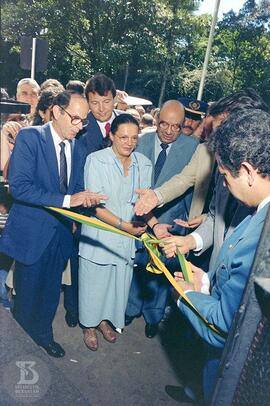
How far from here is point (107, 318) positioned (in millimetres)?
3670

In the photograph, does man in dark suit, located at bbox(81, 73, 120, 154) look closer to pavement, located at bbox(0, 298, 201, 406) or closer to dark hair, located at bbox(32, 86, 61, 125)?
dark hair, located at bbox(32, 86, 61, 125)

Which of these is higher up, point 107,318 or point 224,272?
point 224,272

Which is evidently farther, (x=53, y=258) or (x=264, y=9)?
(x=264, y=9)

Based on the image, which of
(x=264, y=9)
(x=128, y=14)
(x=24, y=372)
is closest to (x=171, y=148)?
(x=24, y=372)

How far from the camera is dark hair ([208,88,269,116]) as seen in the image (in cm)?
297

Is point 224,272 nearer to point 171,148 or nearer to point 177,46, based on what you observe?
point 171,148

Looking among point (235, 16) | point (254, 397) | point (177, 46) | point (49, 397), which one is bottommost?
point (49, 397)

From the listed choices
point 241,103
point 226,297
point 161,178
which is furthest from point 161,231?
point 226,297

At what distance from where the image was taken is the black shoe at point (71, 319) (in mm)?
3863

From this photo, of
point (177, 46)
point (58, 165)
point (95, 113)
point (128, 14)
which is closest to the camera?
point (58, 165)

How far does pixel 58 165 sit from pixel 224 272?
177 centimetres

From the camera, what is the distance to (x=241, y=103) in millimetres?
2996

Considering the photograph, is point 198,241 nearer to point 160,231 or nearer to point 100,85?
point 160,231

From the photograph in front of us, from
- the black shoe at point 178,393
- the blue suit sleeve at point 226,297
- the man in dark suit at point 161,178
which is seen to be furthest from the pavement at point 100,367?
the blue suit sleeve at point 226,297
